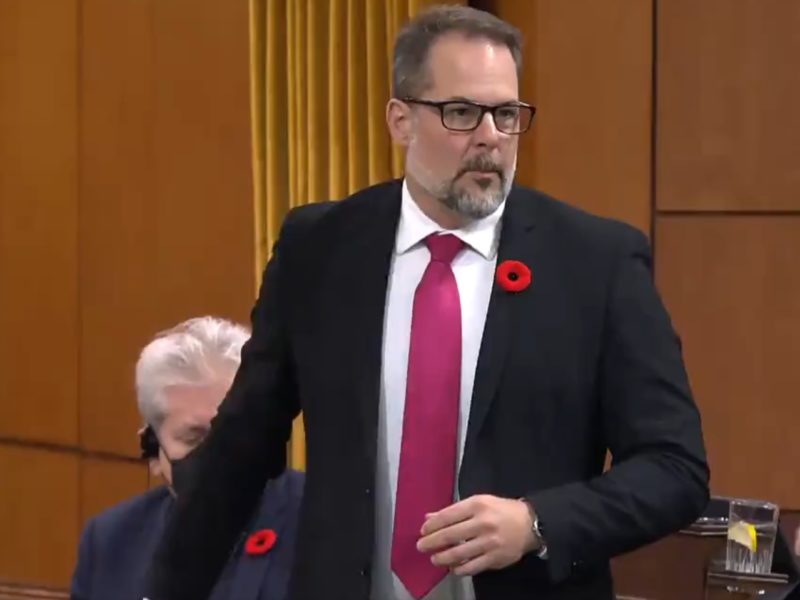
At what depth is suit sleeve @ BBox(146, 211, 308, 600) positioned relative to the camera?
1.76 meters

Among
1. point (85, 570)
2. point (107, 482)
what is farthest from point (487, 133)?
point (107, 482)

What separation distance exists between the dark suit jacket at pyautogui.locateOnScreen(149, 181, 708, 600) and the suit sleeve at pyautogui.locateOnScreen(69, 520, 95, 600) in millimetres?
580

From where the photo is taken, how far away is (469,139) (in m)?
1.62

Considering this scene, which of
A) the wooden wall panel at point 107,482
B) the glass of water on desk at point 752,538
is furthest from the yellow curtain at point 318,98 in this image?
the glass of water on desk at point 752,538

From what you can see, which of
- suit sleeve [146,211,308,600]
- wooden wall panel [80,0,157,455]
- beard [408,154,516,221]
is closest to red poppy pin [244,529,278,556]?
Answer: suit sleeve [146,211,308,600]

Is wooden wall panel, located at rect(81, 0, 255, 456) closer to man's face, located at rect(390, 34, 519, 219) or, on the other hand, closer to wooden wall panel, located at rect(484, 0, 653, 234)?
wooden wall panel, located at rect(484, 0, 653, 234)

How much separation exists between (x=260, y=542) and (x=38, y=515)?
2427 millimetres

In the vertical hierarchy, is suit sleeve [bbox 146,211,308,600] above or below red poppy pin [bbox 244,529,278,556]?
above

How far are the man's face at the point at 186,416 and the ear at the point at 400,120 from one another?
2.15 feet

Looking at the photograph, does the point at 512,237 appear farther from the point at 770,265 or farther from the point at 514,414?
the point at 770,265

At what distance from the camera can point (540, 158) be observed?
135 inches

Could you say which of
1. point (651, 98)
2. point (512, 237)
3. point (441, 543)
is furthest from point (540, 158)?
point (441, 543)

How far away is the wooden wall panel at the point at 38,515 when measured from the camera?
170 inches

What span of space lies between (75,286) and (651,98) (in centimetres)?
188
